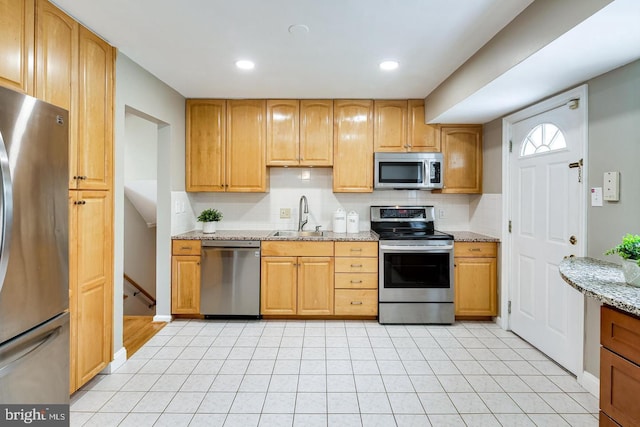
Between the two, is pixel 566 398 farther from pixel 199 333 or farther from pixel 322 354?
pixel 199 333

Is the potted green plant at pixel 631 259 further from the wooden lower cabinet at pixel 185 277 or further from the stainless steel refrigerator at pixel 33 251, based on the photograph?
the wooden lower cabinet at pixel 185 277

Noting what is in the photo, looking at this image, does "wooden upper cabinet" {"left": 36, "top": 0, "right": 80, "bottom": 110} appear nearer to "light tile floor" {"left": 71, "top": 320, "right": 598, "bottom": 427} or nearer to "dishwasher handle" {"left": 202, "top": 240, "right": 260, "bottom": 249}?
"dishwasher handle" {"left": 202, "top": 240, "right": 260, "bottom": 249}

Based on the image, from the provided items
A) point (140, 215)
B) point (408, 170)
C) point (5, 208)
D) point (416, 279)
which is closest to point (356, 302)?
point (416, 279)

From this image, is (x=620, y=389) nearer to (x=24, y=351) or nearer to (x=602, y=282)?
(x=602, y=282)

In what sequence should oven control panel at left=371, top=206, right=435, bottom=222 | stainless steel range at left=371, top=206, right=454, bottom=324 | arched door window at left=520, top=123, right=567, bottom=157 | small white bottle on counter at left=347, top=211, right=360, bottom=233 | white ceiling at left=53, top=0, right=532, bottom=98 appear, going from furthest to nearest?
1. oven control panel at left=371, top=206, right=435, bottom=222
2. small white bottle on counter at left=347, top=211, right=360, bottom=233
3. stainless steel range at left=371, top=206, right=454, bottom=324
4. arched door window at left=520, top=123, right=567, bottom=157
5. white ceiling at left=53, top=0, right=532, bottom=98

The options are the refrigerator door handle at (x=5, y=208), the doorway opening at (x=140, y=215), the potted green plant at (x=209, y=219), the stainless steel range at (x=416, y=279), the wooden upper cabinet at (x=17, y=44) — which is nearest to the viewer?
the refrigerator door handle at (x=5, y=208)

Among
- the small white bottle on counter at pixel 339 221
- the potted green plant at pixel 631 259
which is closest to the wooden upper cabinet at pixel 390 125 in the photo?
the small white bottle on counter at pixel 339 221

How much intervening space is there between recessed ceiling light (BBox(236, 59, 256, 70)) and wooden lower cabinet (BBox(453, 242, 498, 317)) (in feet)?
8.51

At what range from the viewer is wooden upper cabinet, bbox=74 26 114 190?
1.99m

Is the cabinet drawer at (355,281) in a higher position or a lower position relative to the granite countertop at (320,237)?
lower

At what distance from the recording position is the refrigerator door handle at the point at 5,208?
3.88 feet

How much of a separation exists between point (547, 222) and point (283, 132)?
8.57 feet

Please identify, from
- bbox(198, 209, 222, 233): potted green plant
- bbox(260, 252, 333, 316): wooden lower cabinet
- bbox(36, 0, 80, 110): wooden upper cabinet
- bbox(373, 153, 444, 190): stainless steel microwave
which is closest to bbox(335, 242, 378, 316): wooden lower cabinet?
bbox(260, 252, 333, 316): wooden lower cabinet

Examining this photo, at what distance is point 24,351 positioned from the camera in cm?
131
